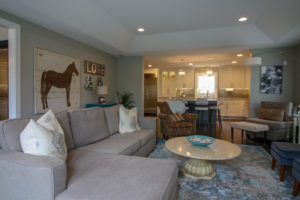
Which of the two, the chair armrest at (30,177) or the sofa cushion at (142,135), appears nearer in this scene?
the chair armrest at (30,177)

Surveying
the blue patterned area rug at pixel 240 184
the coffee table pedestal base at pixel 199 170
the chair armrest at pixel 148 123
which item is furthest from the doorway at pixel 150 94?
the coffee table pedestal base at pixel 199 170

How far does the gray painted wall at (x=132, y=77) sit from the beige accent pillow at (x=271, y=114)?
3.51 m

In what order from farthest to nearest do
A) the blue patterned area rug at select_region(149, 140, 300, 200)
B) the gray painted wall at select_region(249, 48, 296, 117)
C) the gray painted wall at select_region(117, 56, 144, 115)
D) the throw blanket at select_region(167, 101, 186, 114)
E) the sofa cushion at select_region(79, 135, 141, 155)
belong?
the gray painted wall at select_region(117, 56, 144, 115) → the gray painted wall at select_region(249, 48, 296, 117) → the throw blanket at select_region(167, 101, 186, 114) → the sofa cushion at select_region(79, 135, 141, 155) → the blue patterned area rug at select_region(149, 140, 300, 200)

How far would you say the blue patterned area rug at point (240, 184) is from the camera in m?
1.95

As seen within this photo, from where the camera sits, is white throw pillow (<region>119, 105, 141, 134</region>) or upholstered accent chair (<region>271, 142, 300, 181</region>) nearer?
upholstered accent chair (<region>271, 142, 300, 181</region>)

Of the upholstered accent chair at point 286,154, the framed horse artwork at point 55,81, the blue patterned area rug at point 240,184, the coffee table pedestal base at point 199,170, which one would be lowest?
the blue patterned area rug at point 240,184

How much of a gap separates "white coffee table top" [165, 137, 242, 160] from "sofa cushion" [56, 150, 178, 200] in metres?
0.53

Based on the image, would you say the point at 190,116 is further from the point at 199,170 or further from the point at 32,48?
the point at 32,48

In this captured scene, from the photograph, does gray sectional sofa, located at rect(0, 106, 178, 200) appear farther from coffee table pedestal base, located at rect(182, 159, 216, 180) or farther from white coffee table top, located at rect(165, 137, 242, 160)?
coffee table pedestal base, located at rect(182, 159, 216, 180)

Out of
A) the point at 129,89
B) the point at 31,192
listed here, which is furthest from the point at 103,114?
the point at 129,89

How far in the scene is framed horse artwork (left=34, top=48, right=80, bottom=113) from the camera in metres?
3.35

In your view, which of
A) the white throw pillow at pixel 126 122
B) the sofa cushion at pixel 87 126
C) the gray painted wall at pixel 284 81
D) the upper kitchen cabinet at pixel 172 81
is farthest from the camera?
the upper kitchen cabinet at pixel 172 81

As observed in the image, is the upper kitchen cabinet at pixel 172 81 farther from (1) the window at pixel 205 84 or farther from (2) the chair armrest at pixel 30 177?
(2) the chair armrest at pixel 30 177

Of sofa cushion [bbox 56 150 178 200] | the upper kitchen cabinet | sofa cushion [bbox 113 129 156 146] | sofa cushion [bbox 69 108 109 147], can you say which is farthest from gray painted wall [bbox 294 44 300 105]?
sofa cushion [bbox 69 108 109 147]
